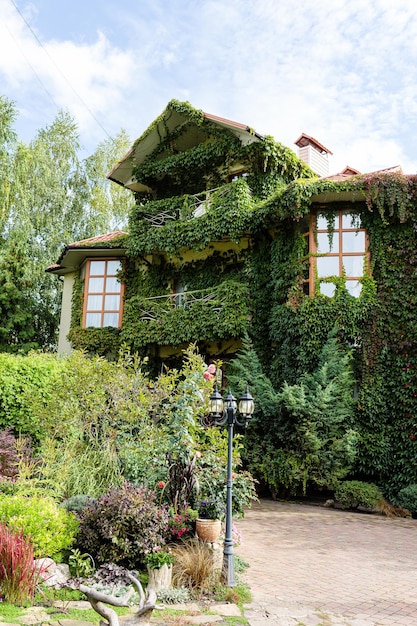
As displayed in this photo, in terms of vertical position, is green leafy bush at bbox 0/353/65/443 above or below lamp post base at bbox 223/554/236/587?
above

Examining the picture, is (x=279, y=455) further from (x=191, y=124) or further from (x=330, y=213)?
(x=191, y=124)

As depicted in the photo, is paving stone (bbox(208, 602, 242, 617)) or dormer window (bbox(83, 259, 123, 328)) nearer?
paving stone (bbox(208, 602, 242, 617))

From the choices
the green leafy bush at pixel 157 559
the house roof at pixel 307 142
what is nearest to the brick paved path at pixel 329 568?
the green leafy bush at pixel 157 559

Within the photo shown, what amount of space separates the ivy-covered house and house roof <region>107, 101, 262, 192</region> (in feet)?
0.17

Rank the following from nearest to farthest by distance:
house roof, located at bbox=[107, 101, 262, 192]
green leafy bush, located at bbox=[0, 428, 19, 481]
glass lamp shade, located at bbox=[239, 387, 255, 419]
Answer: glass lamp shade, located at bbox=[239, 387, 255, 419] → green leafy bush, located at bbox=[0, 428, 19, 481] → house roof, located at bbox=[107, 101, 262, 192]

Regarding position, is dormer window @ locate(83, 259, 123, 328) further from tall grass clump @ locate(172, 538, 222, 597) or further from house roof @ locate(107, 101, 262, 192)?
tall grass clump @ locate(172, 538, 222, 597)

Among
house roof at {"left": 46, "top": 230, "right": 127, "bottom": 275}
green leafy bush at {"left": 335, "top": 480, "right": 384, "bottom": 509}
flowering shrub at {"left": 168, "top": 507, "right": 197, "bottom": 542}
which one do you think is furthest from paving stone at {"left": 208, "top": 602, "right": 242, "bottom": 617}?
house roof at {"left": 46, "top": 230, "right": 127, "bottom": 275}

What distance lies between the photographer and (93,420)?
10.7 m

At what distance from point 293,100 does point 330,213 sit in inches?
264

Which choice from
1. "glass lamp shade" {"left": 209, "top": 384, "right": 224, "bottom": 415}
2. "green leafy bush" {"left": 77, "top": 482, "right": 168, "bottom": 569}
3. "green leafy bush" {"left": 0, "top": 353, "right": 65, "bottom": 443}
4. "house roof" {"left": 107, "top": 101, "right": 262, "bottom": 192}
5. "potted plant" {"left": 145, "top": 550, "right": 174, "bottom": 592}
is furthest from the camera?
"house roof" {"left": 107, "top": 101, "right": 262, "bottom": 192}

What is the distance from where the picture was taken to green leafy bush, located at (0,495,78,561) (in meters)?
7.05

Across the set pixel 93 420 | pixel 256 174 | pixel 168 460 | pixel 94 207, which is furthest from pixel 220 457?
pixel 94 207

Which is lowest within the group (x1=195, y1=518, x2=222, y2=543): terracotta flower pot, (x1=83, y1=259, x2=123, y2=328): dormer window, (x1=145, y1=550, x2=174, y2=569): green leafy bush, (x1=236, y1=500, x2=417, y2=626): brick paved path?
(x1=236, y1=500, x2=417, y2=626): brick paved path

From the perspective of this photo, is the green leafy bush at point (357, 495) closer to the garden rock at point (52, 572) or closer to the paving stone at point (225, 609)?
the paving stone at point (225, 609)
